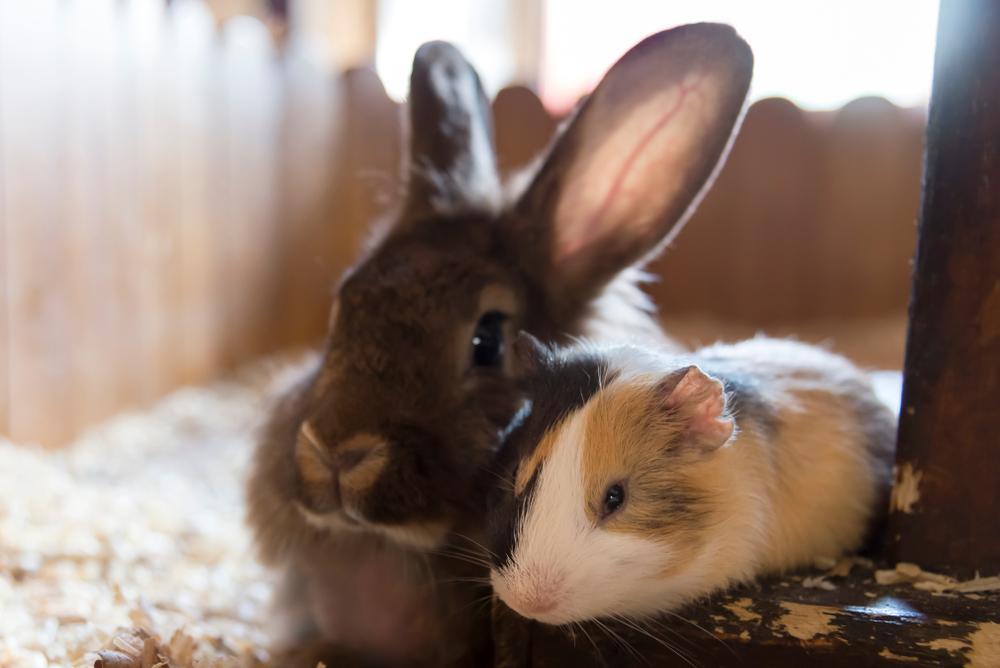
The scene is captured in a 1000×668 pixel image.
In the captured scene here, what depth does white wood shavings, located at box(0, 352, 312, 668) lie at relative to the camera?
168cm

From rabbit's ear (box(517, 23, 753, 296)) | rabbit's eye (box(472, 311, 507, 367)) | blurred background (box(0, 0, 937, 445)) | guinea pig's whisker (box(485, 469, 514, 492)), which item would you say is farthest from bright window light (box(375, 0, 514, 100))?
guinea pig's whisker (box(485, 469, 514, 492))

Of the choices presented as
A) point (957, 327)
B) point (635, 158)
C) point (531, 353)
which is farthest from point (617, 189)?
point (957, 327)

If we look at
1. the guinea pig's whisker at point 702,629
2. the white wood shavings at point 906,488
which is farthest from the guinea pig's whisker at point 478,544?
the white wood shavings at point 906,488

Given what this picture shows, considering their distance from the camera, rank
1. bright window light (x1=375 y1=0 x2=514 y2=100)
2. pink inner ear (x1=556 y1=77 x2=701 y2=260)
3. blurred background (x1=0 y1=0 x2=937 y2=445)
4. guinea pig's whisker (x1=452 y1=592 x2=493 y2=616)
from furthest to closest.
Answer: bright window light (x1=375 y1=0 x2=514 y2=100)
blurred background (x1=0 y1=0 x2=937 y2=445)
pink inner ear (x1=556 y1=77 x2=701 y2=260)
guinea pig's whisker (x1=452 y1=592 x2=493 y2=616)

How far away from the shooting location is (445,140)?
206cm

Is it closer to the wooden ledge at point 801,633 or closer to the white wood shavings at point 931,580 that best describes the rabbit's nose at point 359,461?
the wooden ledge at point 801,633

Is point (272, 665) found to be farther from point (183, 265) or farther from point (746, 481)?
point (183, 265)

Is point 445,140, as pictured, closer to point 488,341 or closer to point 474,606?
point 488,341

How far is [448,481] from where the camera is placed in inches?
59.7

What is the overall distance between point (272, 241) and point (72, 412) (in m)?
1.47

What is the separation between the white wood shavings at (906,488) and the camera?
59.2 inches

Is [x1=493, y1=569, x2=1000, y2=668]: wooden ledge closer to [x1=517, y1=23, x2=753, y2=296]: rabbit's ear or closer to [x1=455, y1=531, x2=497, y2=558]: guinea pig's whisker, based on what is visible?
[x1=455, y1=531, x2=497, y2=558]: guinea pig's whisker

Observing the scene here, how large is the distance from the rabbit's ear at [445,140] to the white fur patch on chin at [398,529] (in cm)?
68

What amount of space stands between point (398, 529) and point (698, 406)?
50 centimetres
